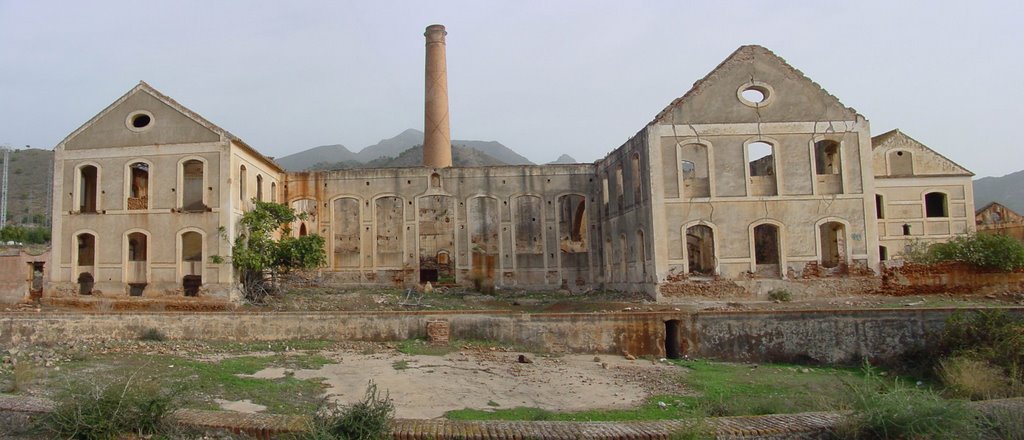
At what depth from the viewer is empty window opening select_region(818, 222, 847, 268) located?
2202 cm

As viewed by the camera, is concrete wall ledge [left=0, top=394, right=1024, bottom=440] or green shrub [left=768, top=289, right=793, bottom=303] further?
green shrub [left=768, top=289, right=793, bottom=303]

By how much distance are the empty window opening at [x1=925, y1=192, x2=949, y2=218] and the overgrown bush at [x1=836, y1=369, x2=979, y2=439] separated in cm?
2642

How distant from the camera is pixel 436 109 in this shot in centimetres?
3562

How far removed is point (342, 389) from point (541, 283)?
18091 millimetres

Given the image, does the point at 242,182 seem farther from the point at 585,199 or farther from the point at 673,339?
the point at 673,339

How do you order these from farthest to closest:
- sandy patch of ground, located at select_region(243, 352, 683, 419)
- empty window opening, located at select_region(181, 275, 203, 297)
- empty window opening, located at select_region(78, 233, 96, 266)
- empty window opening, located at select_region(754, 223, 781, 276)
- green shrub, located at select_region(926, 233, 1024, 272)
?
empty window opening, located at select_region(754, 223, 781, 276) → empty window opening, located at select_region(78, 233, 96, 266) → empty window opening, located at select_region(181, 275, 203, 297) → green shrub, located at select_region(926, 233, 1024, 272) → sandy patch of ground, located at select_region(243, 352, 683, 419)

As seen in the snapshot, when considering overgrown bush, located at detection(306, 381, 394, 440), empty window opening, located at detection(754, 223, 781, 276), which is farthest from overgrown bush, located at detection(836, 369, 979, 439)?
empty window opening, located at detection(754, 223, 781, 276)

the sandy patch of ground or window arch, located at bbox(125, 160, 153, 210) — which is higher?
window arch, located at bbox(125, 160, 153, 210)

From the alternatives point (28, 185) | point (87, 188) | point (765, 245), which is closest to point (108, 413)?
point (87, 188)

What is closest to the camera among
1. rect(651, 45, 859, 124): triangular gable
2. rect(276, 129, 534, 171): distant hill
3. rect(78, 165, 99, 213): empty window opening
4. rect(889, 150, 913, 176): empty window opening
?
rect(651, 45, 859, 124): triangular gable

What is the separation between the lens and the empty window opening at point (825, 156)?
23.5 m

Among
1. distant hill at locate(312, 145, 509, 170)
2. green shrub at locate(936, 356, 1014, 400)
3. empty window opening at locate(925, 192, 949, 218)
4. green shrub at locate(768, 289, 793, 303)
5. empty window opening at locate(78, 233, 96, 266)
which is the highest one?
distant hill at locate(312, 145, 509, 170)

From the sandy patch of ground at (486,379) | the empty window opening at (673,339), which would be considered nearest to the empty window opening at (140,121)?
the sandy patch of ground at (486,379)

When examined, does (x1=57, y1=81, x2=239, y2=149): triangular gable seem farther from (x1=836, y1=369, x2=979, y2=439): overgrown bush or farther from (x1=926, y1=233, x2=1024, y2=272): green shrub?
(x1=926, y1=233, x2=1024, y2=272): green shrub
